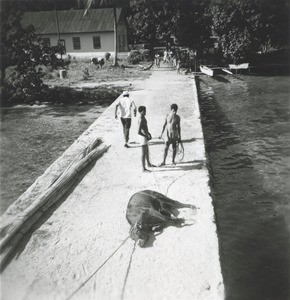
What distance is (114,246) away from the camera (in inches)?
254

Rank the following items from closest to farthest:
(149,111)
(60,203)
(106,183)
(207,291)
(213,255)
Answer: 1. (207,291)
2. (213,255)
3. (60,203)
4. (106,183)
5. (149,111)

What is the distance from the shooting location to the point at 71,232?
6.95m

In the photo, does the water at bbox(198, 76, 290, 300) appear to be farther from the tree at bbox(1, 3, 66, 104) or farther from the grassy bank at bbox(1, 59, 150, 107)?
the tree at bbox(1, 3, 66, 104)

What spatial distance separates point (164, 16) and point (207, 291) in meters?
30.3

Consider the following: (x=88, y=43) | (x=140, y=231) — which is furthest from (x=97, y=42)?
(x=140, y=231)

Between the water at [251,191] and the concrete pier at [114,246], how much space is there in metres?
0.86

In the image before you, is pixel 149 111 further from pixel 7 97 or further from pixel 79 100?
pixel 7 97

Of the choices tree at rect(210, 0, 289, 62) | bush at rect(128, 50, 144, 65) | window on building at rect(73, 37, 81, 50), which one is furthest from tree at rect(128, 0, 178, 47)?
window on building at rect(73, 37, 81, 50)

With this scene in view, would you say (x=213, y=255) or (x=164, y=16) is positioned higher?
(x=164, y=16)

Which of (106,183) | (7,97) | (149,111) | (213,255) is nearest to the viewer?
(213,255)

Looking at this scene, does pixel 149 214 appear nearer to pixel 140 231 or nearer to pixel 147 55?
pixel 140 231

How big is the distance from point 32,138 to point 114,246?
9024 mm

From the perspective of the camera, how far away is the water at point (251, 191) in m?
6.69

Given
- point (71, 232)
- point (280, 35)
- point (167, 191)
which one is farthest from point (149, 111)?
point (280, 35)
